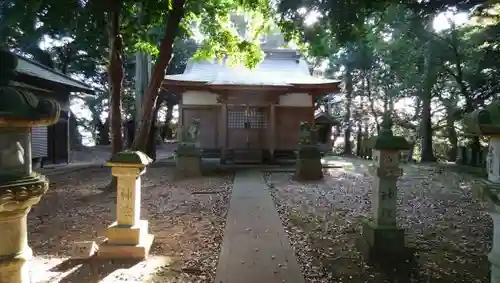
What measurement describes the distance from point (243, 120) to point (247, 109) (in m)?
0.54

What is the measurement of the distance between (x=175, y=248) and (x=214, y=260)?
78cm

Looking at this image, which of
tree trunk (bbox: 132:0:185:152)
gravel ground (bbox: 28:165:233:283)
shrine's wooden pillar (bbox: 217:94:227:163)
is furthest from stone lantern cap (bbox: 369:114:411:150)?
shrine's wooden pillar (bbox: 217:94:227:163)

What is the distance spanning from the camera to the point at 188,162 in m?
12.0

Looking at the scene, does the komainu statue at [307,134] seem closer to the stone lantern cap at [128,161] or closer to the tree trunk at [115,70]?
the tree trunk at [115,70]

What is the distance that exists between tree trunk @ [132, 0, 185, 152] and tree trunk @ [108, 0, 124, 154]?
0.50 metres

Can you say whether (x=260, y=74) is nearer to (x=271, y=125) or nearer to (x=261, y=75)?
(x=261, y=75)

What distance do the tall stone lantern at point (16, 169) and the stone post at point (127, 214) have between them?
8.20ft

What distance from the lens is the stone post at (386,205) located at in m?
4.32

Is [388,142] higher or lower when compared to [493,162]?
higher

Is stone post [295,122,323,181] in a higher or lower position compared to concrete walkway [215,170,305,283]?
higher

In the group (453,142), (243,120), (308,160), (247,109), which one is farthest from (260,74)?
(453,142)

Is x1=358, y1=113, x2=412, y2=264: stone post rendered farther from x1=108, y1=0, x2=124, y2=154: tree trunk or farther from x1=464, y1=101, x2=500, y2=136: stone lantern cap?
x1=108, y1=0, x2=124, y2=154: tree trunk

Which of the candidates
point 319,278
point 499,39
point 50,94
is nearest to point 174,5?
point 319,278

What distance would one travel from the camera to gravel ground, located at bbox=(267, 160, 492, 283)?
Answer: 4.14 meters
